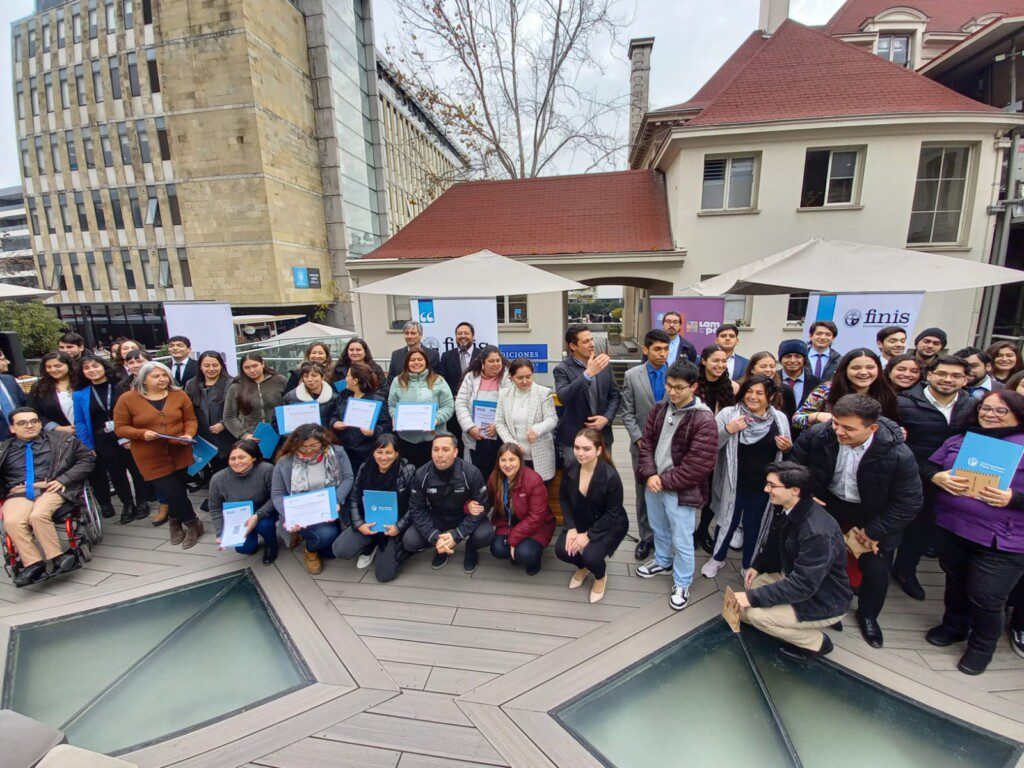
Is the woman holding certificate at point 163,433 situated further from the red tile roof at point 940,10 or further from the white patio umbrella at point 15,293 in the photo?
the red tile roof at point 940,10

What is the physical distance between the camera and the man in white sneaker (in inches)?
120

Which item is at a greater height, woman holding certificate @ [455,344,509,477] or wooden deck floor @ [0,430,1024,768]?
woman holding certificate @ [455,344,509,477]

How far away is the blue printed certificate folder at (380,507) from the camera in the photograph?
12.0ft

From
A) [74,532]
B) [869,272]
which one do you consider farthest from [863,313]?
[74,532]

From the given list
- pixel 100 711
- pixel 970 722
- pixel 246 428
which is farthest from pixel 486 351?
pixel 970 722

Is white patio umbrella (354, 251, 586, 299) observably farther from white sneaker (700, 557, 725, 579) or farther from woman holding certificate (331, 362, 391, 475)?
white sneaker (700, 557, 725, 579)

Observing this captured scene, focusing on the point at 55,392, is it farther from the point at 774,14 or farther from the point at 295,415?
the point at 774,14

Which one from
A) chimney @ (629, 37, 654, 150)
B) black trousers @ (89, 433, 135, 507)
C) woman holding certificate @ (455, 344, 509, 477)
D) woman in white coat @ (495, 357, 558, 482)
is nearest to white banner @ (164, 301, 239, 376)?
black trousers @ (89, 433, 135, 507)

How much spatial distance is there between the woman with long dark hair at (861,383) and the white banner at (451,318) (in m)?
Answer: 3.21

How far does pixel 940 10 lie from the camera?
1529cm

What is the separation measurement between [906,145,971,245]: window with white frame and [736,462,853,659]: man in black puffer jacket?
38.8 ft

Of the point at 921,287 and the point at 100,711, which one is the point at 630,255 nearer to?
the point at 921,287

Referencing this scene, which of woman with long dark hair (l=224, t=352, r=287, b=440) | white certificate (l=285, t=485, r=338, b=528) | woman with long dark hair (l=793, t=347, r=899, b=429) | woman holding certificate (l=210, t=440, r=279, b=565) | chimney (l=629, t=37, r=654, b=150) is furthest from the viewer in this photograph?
chimney (l=629, t=37, r=654, b=150)

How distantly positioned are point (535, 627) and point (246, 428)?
3.43 metres
